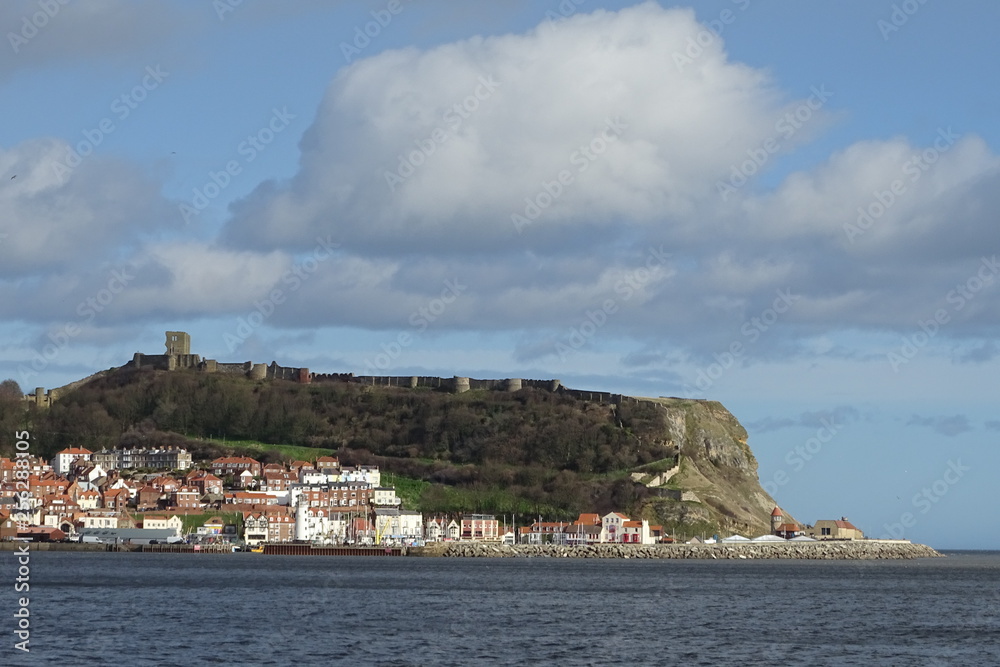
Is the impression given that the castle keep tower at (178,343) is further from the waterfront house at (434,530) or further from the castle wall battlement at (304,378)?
the waterfront house at (434,530)

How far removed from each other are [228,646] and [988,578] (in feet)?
193

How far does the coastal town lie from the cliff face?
170cm

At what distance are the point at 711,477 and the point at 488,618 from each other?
85.2 meters

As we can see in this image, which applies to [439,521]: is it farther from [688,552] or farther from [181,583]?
[181,583]

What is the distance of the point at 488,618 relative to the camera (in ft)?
141

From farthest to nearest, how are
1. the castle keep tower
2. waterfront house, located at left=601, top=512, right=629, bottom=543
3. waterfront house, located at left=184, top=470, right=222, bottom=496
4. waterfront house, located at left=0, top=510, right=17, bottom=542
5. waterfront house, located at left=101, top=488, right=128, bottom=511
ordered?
the castle keep tower < waterfront house, located at left=184, top=470, right=222, bottom=496 < waterfront house, located at left=101, top=488, right=128, bottom=511 < waterfront house, located at left=601, top=512, right=629, bottom=543 < waterfront house, located at left=0, top=510, right=17, bottom=542

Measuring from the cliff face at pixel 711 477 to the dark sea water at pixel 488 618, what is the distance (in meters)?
38.6

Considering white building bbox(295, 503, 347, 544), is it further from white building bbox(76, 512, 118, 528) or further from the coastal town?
white building bbox(76, 512, 118, 528)

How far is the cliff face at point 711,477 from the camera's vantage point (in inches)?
4471

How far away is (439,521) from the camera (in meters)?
114

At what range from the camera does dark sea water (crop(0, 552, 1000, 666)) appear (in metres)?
33.3

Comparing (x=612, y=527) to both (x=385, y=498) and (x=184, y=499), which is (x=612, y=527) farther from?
(x=184, y=499)

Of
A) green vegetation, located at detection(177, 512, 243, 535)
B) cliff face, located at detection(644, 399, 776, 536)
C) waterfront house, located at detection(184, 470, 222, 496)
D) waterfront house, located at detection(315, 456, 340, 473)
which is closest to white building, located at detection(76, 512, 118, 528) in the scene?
green vegetation, located at detection(177, 512, 243, 535)

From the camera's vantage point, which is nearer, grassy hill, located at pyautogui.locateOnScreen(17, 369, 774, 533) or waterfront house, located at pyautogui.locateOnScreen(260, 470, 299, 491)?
grassy hill, located at pyautogui.locateOnScreen(17, 369, 774, 533)
